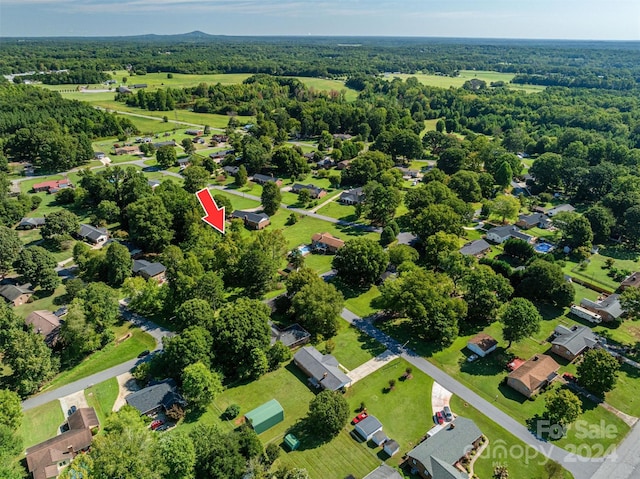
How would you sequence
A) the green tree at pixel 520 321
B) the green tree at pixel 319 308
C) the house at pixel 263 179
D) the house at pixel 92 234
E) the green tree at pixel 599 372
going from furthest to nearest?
the house at pixel 263 179 → the house at pixel 92 234 → the green tree at pixel 319 308 → the green tree at pixel 520 321 → the green tree at pixel 599 372

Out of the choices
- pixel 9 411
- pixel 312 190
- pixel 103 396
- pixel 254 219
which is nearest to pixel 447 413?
pixel 103 396

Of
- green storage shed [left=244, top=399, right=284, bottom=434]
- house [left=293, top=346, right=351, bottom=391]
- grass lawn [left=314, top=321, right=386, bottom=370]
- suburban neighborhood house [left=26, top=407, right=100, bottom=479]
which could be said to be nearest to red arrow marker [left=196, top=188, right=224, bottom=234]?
grass lawn [left=314, top=321, right=386, bottom=370]

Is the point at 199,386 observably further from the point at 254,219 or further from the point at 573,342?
the point at 254,219

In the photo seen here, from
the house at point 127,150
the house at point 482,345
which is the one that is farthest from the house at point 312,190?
the house at point 127,150

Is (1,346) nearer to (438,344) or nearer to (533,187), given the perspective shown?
(438,344)

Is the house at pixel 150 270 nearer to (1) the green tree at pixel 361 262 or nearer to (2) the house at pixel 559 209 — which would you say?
(1) the green tree at pixel 361 262

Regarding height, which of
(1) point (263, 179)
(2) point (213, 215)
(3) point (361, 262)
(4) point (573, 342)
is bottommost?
(4) point (573, 342)
